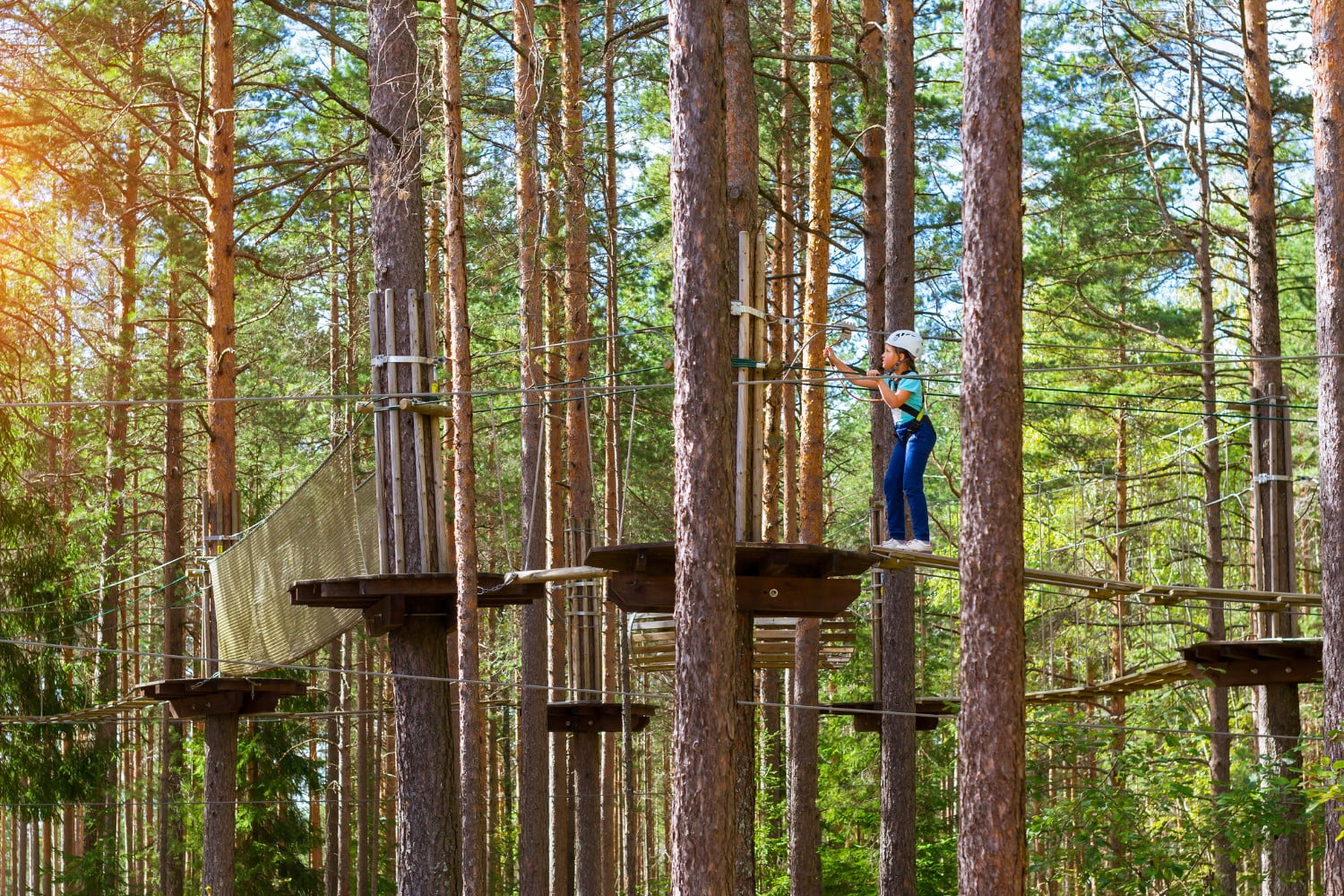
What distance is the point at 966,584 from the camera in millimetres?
6629

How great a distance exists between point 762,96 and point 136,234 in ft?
25.9

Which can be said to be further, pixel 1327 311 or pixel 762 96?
pixel 762 96

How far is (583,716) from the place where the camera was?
13414 millimetres

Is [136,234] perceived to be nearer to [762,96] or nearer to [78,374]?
[78,374]

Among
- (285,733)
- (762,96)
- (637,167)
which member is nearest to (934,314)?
(762,96)

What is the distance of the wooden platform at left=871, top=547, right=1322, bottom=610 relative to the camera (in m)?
7.68

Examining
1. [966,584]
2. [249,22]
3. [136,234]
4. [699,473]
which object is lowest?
[966,584]

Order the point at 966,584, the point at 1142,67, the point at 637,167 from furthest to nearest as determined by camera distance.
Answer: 1. the point at 637,167
2. the point at 1142,67
3. the point at 966,584

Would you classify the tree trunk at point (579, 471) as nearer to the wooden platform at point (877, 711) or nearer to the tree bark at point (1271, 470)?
the wooden platform at point (877, 711)

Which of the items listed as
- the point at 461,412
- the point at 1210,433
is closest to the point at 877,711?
the point at 461,412

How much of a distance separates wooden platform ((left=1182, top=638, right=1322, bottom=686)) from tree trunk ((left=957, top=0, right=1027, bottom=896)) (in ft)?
12.3

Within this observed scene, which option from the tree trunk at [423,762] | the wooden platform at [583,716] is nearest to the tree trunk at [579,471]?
the wooden platform at [583,716]

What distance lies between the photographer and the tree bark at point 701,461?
21.6ft

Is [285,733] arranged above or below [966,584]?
below
